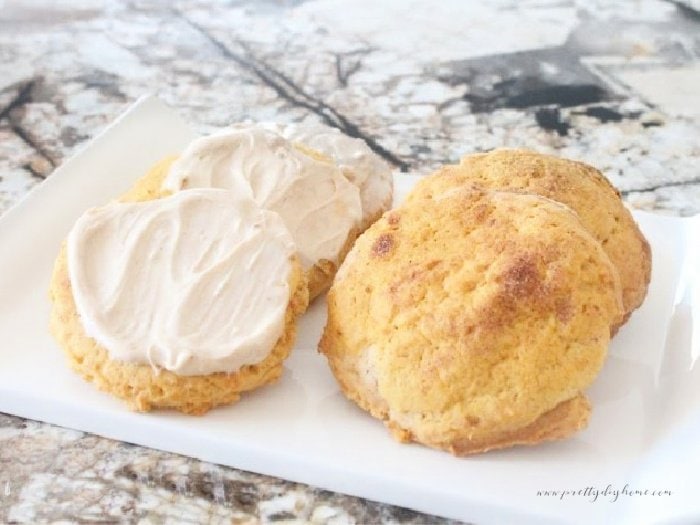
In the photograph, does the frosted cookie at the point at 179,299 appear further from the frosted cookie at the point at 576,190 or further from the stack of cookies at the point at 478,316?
the frosted cookie at the point at 576,190

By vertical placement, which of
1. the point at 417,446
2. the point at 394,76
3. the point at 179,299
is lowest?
the point at 394,76

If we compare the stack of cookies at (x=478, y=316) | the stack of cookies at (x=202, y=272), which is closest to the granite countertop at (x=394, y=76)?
the stack of cookies at (x=202, y=272)

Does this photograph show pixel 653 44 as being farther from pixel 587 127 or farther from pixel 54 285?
pixel 54 285

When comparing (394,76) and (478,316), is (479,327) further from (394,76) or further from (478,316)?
(394,76)

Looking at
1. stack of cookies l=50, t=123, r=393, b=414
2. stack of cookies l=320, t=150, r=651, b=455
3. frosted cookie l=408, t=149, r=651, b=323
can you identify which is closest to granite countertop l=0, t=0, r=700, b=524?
frosted cookie l=408, t=149, r=651, b=323

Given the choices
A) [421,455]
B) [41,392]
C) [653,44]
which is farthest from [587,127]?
[41,392]

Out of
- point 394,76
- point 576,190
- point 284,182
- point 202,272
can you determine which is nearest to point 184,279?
point 202,272
